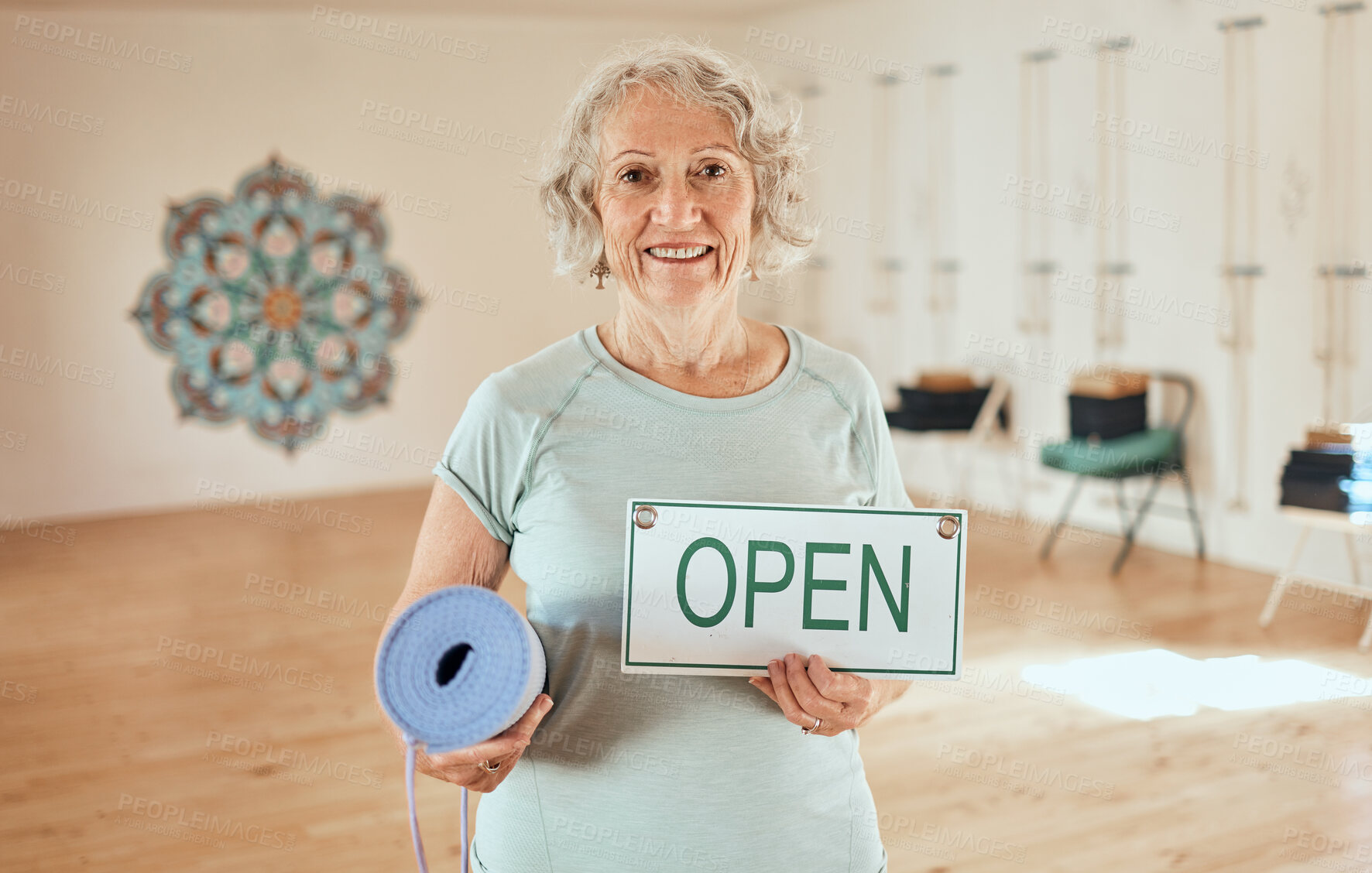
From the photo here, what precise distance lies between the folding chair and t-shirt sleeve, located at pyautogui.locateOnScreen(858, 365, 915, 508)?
13.9ft

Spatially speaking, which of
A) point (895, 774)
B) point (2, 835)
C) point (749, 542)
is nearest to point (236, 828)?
point (2, 835)

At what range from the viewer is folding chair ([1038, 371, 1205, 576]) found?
210 inches

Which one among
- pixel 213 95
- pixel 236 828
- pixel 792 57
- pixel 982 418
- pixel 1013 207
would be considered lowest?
pixel 236 828

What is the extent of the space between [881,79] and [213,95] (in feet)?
13.6

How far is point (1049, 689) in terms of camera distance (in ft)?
13.0

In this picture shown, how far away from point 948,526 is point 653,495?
31 cm

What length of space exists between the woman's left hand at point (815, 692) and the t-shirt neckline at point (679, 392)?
279 mm

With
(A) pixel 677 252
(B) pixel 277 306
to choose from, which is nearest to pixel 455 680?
(A) pixel 677 252

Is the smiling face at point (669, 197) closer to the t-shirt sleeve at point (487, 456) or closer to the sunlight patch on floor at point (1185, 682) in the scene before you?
the t-shirt sleeve at point (487, 456)

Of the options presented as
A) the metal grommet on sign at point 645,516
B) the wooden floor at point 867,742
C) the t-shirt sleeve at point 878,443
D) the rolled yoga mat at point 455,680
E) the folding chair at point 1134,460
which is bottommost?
the wooden floor at point 867,742

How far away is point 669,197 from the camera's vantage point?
1.23m

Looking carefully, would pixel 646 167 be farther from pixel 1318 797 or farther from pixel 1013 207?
pixel 1013 207

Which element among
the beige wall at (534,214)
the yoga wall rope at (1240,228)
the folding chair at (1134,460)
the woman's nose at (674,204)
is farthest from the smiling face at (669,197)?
the yoga wall rope at (1240,228)

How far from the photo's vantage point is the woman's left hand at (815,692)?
1165mm
